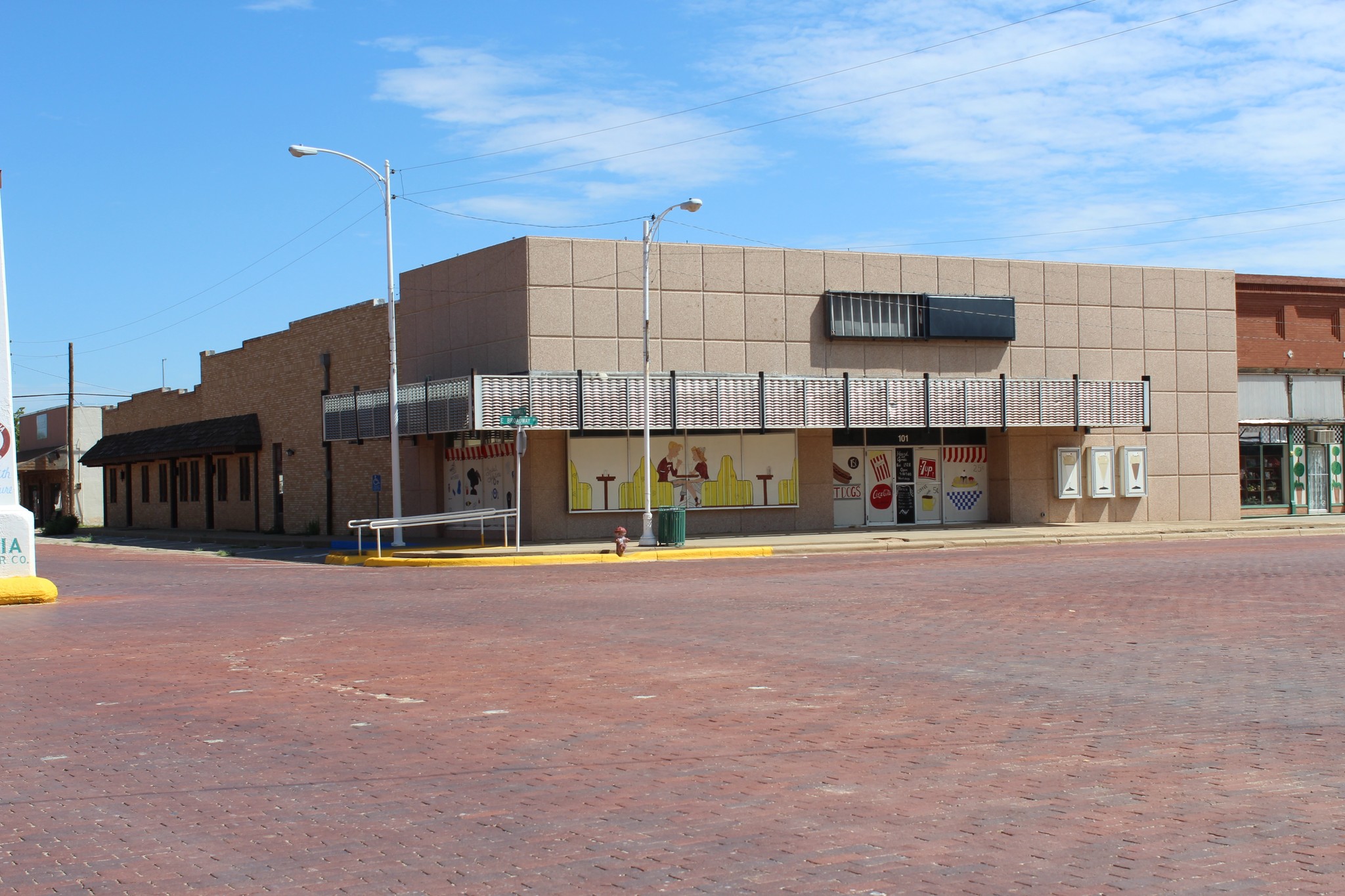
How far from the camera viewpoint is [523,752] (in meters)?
8.39

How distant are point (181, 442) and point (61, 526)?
32.5 feet

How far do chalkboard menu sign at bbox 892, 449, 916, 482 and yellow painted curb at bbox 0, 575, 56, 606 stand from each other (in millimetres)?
23032

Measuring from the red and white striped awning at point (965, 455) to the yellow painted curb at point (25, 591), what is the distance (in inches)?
968

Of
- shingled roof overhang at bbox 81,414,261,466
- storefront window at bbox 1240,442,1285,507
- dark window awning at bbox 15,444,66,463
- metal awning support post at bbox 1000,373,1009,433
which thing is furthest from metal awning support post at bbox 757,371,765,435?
dark window awning at bbox 15,444,66,463

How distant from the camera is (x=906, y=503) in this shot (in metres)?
36.8

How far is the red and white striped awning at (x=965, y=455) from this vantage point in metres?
37.2

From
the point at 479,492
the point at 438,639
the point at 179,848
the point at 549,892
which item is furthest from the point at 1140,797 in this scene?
the point at 479,492

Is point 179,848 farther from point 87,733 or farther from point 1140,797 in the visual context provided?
point 1140,797

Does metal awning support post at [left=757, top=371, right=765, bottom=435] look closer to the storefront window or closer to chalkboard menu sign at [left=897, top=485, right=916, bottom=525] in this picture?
chalkboard menu sign at [left=897, top=485, right=916, bottom=525]

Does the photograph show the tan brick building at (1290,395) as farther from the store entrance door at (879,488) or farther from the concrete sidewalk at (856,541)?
the store entrance door at (879,488)

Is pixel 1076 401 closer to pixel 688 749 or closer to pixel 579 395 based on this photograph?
pixel 579 395

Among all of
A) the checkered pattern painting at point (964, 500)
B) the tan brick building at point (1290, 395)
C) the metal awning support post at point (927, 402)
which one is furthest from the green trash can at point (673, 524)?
the tan brick building at point (1290, 395)

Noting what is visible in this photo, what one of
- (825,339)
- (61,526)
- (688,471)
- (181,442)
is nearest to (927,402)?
→ (825,339)

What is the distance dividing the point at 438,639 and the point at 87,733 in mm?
5339
